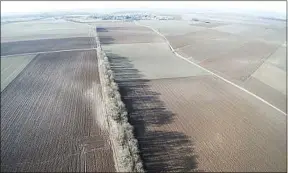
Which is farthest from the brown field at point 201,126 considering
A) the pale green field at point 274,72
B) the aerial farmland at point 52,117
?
the pale green field at point 274,72

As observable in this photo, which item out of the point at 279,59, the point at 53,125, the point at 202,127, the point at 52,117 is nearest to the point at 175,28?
the point at 279,59

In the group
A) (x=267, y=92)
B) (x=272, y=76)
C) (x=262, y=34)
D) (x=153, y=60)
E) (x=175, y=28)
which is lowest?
(x=175, y=28)

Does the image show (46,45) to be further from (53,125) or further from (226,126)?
(226,126)

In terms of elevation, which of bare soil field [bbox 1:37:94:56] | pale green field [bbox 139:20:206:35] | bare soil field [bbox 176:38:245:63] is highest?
bare soil field [bbox 176:38:245:63]

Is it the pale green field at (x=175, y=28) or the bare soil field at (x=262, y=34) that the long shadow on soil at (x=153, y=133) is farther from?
the bare soil field at (x=262, y=34)

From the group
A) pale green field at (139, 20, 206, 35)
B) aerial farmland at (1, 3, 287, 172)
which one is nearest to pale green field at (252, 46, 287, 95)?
aerial farmland at (1, 3, 287, 172)

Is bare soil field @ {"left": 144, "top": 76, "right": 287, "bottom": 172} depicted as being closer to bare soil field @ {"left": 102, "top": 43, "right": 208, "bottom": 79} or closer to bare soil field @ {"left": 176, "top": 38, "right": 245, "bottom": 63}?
bare soil field @ {"left": 102, "top": 43, "right": 208, "bottom": 79}

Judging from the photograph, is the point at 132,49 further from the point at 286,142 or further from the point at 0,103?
the point at 286,142
